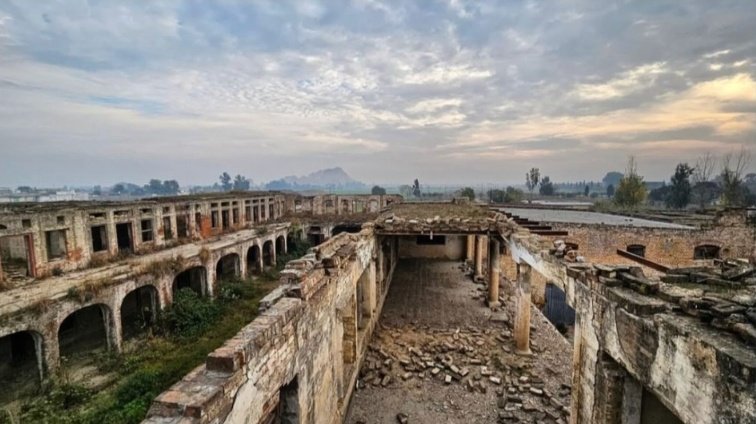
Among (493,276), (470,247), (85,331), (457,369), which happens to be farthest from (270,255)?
(457,369)

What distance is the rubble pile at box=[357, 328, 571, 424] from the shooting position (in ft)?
31.1

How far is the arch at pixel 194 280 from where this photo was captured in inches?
824

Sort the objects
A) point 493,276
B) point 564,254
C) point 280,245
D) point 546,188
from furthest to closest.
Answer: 1. point 546,188
2. point 280,245
3. point 493,276
4. point 564,254

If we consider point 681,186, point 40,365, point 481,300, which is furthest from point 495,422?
point 681,186

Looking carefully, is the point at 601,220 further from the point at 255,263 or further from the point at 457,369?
the point at 255,263

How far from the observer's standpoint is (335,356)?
8.11 m

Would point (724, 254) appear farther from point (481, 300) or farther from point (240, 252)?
point (240, 252)

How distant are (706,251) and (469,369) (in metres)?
19.5

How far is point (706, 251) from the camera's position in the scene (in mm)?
21562

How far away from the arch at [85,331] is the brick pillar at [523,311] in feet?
50.3

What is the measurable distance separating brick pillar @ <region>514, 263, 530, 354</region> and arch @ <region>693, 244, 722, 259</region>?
53.4 ft

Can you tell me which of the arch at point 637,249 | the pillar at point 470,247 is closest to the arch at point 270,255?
the pillar at point 470,247

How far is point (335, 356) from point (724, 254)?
24972mm

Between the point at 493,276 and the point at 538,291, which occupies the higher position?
the point at 493,276
